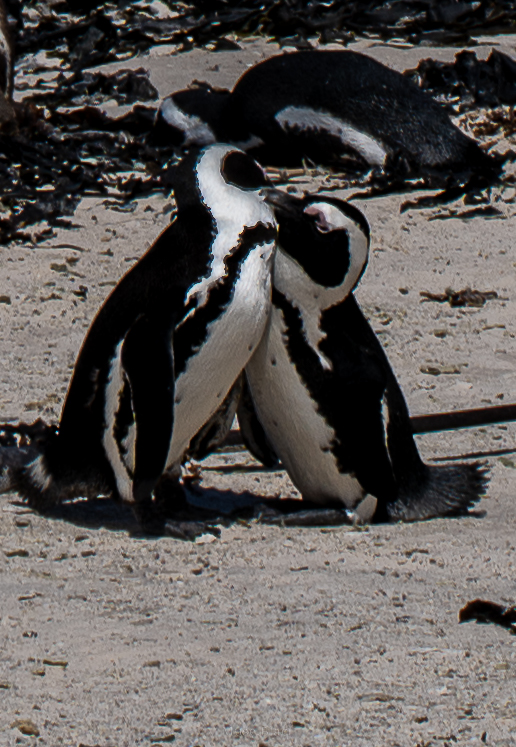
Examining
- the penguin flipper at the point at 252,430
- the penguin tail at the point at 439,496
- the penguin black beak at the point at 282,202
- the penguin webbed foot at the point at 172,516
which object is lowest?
the penguin tail at the point at 439,496

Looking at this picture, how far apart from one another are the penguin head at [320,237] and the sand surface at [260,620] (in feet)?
1.93

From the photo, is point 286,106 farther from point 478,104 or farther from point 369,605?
point 369,605

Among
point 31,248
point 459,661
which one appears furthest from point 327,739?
point 31,248

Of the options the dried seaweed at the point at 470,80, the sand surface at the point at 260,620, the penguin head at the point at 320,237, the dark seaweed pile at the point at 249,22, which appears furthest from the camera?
the dark seaweed pile at the point at 249,22

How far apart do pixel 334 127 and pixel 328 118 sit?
8cm

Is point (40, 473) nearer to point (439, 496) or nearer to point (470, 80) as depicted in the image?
point (439, 496)

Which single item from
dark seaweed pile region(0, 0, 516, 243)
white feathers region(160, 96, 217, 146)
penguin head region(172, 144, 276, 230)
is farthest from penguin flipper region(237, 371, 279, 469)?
white feathers region(160, 96, 217, 146)

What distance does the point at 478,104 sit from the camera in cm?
722

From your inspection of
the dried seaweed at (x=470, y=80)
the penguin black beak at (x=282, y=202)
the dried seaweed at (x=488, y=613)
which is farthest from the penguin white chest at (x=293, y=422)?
the dried seaweed at (x=470, y=80)

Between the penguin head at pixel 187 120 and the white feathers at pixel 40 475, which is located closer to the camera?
the white feathers at pixel 40 475

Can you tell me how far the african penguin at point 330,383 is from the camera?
3061 millimetres

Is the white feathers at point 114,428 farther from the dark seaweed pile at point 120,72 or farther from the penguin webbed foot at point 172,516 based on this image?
the dark seaweed pile at point 120,72

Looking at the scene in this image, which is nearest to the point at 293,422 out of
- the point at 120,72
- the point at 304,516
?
the point at 304,516

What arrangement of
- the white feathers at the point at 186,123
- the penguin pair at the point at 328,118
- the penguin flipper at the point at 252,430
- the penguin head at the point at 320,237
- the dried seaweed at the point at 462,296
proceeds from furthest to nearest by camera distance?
the white feathers at the point at 186,123 < the penguin pair at the point at 328,118 < the dried seaweed at the point at 462,296 < the penguin flipper at the point at 252,430 < the penguin head at the point at 320,237
